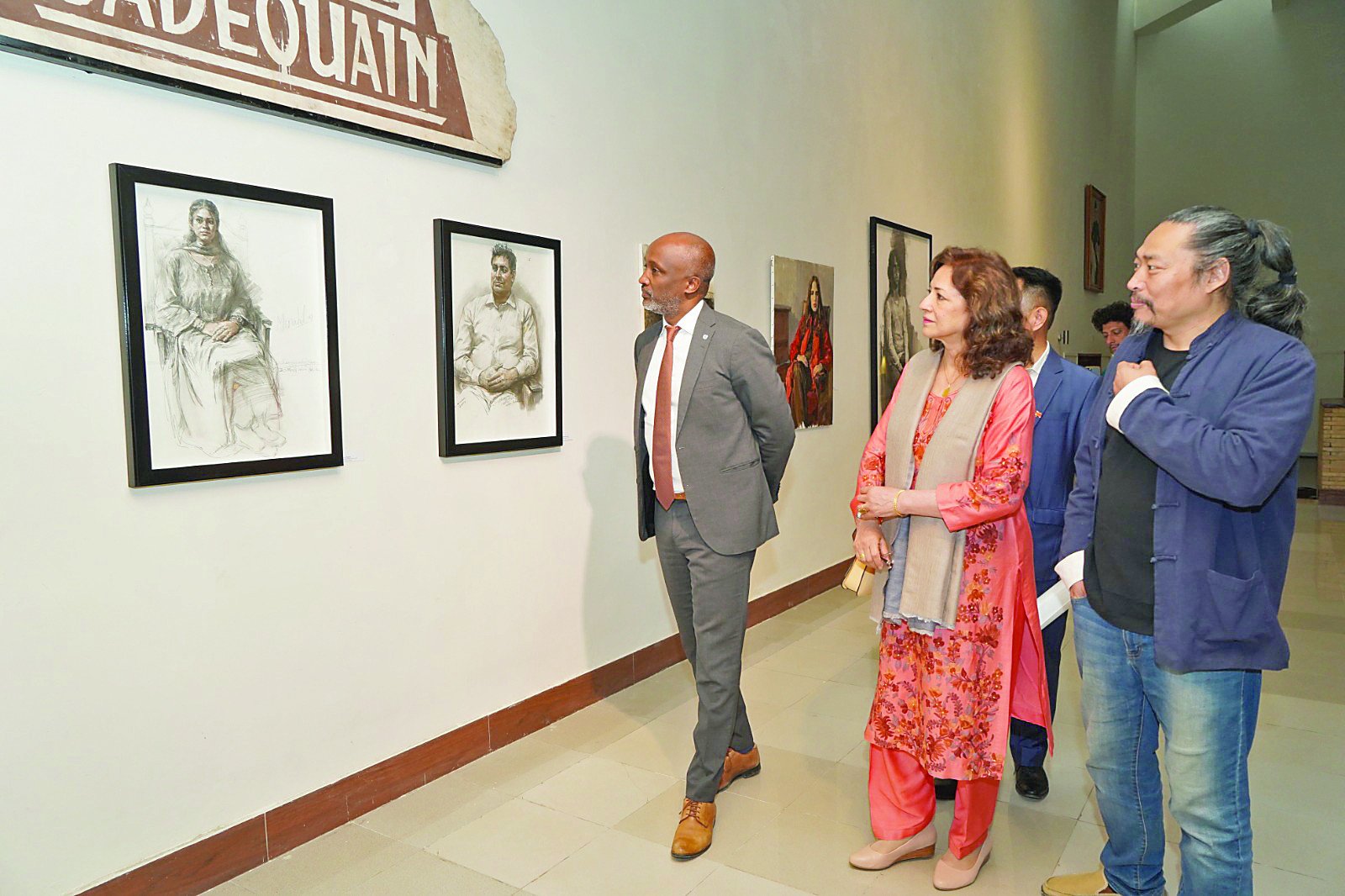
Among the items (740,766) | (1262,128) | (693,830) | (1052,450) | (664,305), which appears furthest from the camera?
(1262,128)

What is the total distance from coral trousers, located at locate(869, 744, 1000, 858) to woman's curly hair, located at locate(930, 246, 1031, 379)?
120 cm

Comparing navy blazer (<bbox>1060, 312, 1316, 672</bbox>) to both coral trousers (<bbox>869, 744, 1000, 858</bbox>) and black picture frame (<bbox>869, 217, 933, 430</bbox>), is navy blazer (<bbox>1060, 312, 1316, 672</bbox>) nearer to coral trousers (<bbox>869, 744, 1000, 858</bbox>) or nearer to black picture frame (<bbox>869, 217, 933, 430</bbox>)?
coral trousers (<bbox>869, 744, 1000, 858</bbox>)

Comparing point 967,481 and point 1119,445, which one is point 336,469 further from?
point 1119,445

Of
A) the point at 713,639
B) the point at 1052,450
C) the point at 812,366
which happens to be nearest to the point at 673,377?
the point at 713,639

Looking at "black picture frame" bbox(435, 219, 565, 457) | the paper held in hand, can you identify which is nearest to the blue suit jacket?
the paper held in hand

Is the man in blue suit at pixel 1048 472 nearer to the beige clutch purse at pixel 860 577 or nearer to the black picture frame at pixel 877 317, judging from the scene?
the beige clutch purse at pixel 860 577

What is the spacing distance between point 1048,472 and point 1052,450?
Result: 0.26ft

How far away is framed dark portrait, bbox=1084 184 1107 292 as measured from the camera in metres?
12.5

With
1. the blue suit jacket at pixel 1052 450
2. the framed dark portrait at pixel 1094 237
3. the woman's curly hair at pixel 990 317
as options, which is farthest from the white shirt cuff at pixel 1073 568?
the framed dark portrait at pixel 1094 237

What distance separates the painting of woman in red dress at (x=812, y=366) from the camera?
236 inches

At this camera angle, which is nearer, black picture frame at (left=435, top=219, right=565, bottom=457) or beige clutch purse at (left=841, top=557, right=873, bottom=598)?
beige clutch purse at (left=841, top=557, right=873, bottom=598)

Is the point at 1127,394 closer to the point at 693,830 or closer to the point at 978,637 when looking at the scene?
the point at 978,637

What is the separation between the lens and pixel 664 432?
3100mm

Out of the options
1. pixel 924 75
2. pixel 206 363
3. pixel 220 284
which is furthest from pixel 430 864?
pixel 924 75
